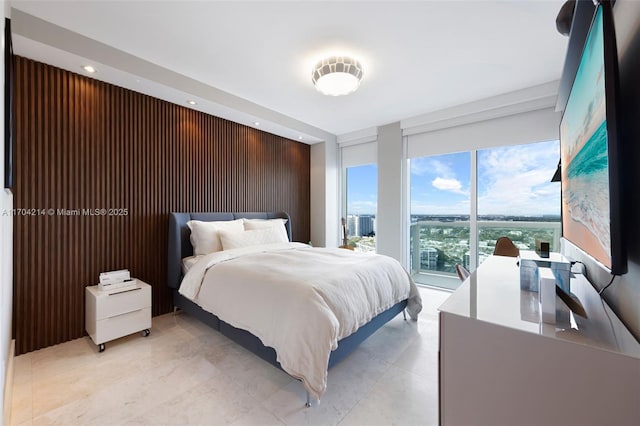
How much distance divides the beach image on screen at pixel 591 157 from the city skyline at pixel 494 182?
2297 mm

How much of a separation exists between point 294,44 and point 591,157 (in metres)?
2.22


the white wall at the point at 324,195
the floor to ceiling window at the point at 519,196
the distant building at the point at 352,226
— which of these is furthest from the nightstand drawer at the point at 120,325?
the floor to ceiling window at the point at 519,196

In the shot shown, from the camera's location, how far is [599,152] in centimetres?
88

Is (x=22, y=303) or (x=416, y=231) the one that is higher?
(x=416, y=231)

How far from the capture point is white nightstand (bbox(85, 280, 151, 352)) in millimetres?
2146

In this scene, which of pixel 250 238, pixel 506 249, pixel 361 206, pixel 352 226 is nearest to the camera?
pixel 506 249

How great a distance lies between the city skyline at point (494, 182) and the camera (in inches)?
123

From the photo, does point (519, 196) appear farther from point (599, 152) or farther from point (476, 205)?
point (599, 152)

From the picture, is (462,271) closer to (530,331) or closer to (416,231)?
(530,331)

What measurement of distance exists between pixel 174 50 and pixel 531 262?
3.26m

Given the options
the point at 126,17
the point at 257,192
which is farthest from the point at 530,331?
the point at 257,192

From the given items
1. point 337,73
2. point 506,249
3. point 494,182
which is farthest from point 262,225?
point 494,182

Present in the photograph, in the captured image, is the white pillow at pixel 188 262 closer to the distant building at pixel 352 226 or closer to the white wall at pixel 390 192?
the white wall at pixel 390 192

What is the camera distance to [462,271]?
1.76 m
